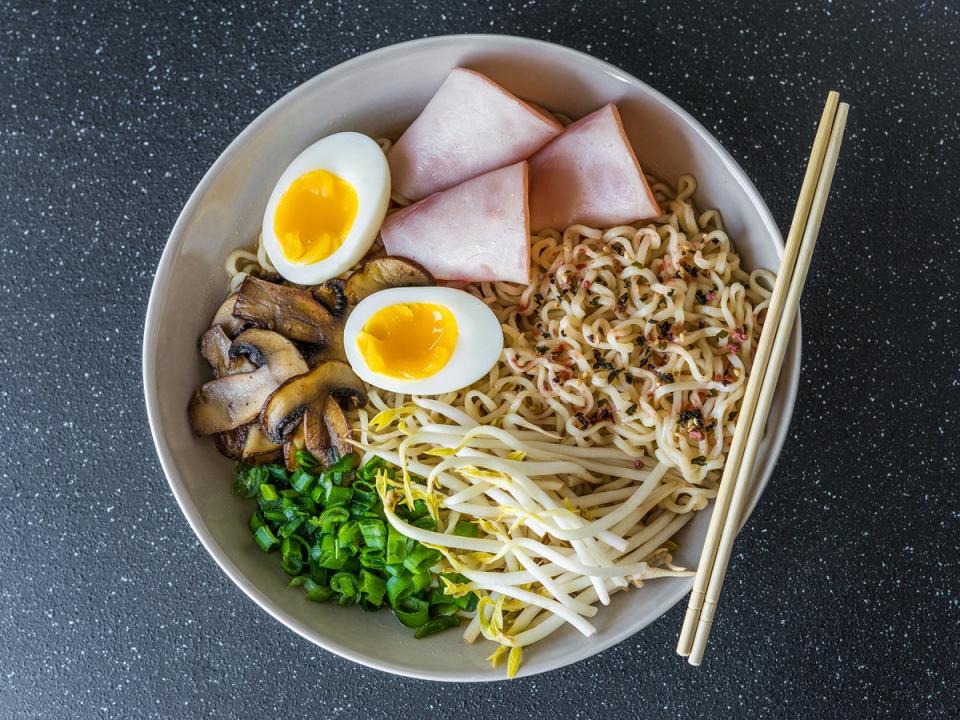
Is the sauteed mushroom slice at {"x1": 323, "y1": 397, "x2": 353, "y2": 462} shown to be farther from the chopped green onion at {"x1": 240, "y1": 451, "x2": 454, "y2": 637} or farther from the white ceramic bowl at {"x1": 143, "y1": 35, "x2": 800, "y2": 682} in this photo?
the white ceramic bowl at {"x1": 143, "y1": 35, "x2": 800, "y2": 682}

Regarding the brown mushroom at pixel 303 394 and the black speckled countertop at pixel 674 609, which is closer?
the brown mushroom at pixel 303 394

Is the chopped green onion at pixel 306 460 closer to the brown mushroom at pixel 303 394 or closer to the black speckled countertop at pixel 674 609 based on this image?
the brown mushroom at pixel 303 394

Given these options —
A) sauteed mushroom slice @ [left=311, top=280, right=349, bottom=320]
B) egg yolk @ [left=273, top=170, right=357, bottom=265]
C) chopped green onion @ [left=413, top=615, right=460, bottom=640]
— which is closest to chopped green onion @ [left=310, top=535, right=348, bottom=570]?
chopped green onion @ [left=413, top=615, right=460, bottom=640]

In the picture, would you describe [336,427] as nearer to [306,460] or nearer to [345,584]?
[306,460]

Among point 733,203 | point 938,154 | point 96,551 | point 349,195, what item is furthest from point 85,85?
point 938,154

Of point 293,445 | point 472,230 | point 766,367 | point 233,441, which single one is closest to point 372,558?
point 293,445

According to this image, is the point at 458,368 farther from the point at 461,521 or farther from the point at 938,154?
the point at 938,154

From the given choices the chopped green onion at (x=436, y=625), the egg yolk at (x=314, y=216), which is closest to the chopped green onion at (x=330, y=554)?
Answer: the chopped green onion at (x=436, y=625)
